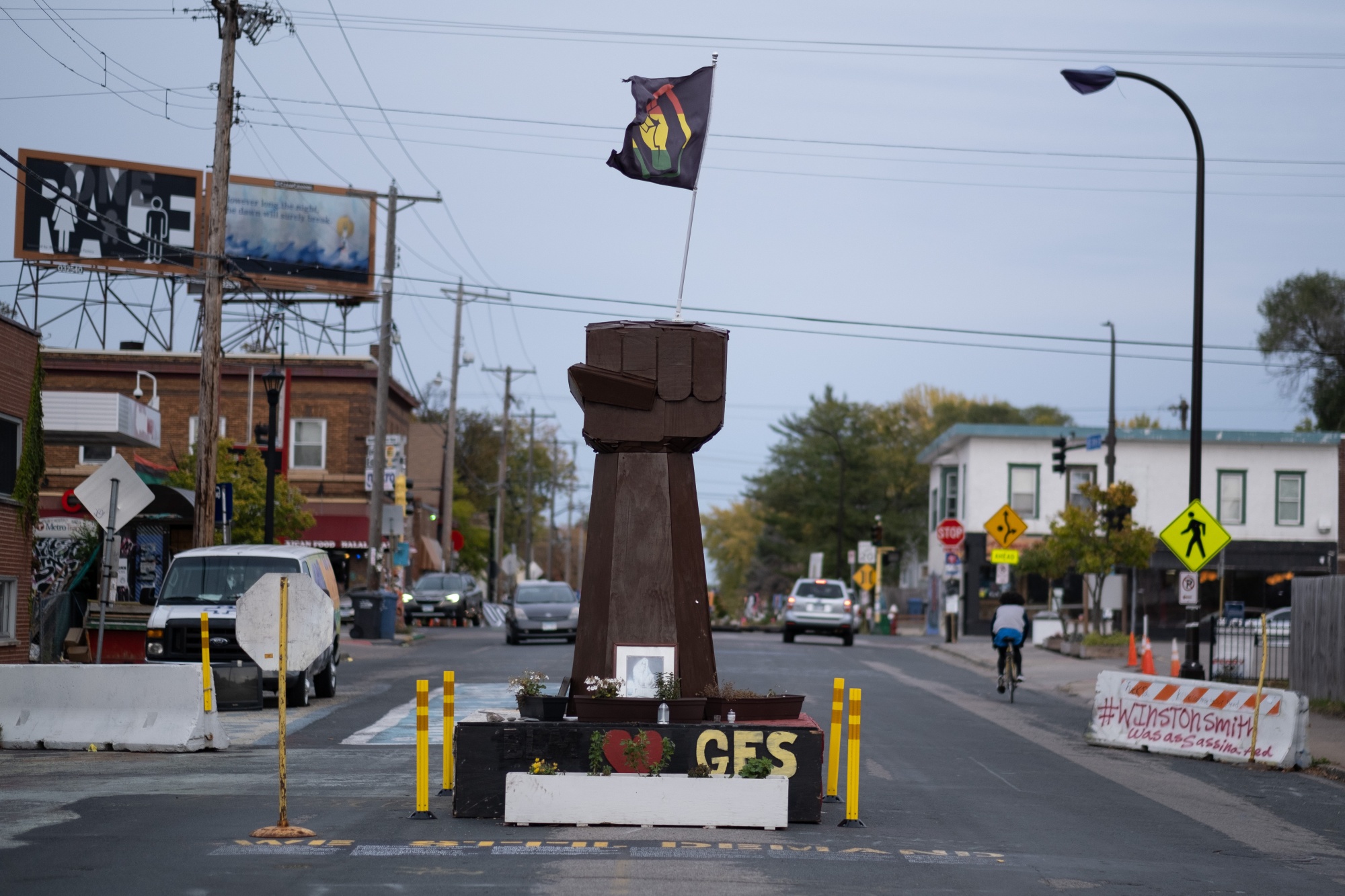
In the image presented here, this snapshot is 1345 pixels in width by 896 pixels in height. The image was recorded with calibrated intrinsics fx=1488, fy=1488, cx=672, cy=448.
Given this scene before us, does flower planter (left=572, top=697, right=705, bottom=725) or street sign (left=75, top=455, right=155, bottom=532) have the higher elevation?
street sign (left=75, top=455, right=155, bottom=532)

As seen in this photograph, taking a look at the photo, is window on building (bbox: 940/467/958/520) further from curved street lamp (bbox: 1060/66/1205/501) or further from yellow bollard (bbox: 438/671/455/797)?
yellow bollard (bbox: 438/671/455/797)

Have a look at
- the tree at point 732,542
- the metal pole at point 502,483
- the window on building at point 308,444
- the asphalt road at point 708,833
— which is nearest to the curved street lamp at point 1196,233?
the asphalt road at point 708,833

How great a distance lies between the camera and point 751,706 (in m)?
11.6

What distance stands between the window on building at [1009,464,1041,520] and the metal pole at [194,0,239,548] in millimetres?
36803

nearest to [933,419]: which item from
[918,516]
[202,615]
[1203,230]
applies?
[918,516]

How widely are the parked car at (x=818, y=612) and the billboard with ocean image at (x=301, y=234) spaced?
20.4 m

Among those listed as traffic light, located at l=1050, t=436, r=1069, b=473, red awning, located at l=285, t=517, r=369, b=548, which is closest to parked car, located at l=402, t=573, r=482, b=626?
red awning, located at l=285, t=517, r=369, b=548

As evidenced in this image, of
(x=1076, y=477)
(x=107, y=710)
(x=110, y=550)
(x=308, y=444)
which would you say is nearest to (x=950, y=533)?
(x=1076, y=477)

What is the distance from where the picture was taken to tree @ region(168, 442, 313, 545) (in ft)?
117

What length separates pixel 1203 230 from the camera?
23.4 m

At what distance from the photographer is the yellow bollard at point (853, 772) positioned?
10969mm

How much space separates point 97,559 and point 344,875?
791 inches

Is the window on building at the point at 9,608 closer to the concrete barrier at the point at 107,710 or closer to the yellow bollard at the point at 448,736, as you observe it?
the concrete barrier at the point at 107,710

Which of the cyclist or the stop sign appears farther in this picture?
the stop sign
